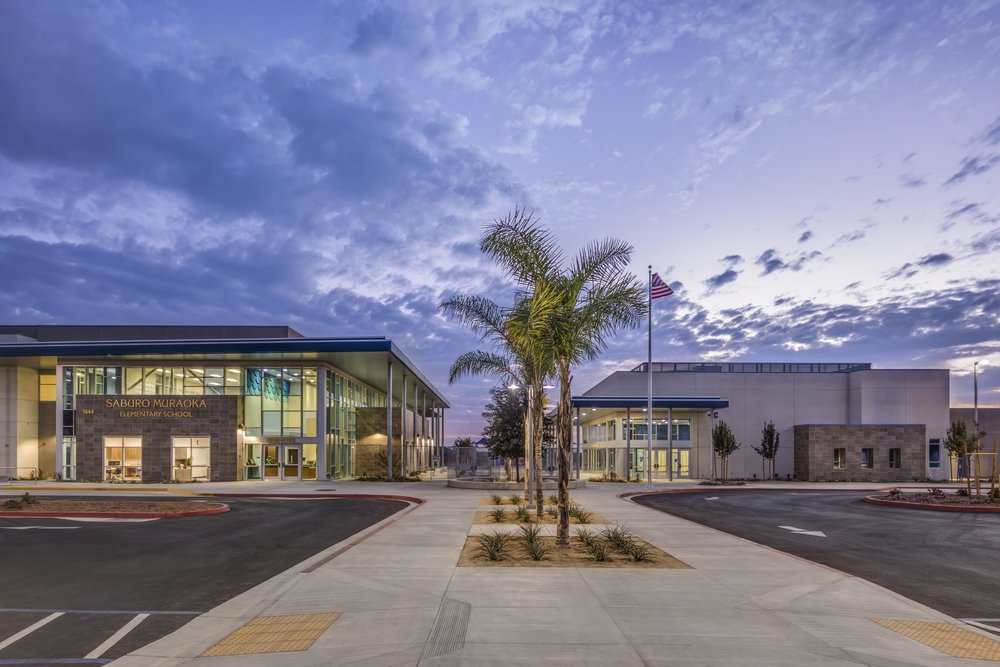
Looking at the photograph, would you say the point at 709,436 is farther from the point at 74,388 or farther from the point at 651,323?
the point at 74,388

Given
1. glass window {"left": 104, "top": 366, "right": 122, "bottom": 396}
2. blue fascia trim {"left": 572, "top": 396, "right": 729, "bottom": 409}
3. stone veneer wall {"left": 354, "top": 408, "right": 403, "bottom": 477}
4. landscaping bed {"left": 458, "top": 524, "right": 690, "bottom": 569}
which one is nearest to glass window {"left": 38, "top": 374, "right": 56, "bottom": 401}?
glass window {"left": 104, "top": 366, "right": 122, "bottom": 396}

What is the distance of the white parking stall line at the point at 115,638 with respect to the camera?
7254 millimetres

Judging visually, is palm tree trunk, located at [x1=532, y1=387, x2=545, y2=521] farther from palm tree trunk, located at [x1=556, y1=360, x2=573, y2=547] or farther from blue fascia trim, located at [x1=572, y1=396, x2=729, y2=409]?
blue fascia trim, located at [x1=572, y1=396, x2=729, y2=409]

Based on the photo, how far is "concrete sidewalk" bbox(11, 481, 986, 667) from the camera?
6.89 meters

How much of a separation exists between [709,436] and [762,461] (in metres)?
4.05

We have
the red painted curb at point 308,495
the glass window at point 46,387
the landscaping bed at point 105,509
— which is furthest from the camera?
the glass window at point 46,387

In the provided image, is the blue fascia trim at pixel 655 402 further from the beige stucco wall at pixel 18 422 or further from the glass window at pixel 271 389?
the beige stucco wall at pixel 18 422

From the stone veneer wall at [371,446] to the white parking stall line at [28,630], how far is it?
41.2m

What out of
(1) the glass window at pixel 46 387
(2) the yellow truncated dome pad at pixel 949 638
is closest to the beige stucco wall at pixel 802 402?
(2) the yellow truncated dome pad at pixel 949 638

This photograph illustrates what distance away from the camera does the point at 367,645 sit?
7207mm

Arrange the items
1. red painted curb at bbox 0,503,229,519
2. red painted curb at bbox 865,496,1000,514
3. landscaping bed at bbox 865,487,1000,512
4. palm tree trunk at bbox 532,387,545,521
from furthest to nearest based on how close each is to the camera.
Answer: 1. landscaping bed at bbox 865,487,1000,512
2. red painted curb at bbox 865,496,1000,514
3. red painted curb at bbox 0,503,229,519
4. palm tree trunk at bbox 532,387,545,521

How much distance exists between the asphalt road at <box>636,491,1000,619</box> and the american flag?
31.0ft

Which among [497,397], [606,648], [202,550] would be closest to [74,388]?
[497,397]

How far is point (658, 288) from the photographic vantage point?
111 ft
